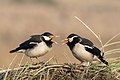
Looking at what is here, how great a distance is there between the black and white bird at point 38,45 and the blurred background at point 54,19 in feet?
20.6

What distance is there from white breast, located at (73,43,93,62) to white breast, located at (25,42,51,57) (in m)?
0.56

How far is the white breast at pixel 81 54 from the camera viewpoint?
7505 millimetres

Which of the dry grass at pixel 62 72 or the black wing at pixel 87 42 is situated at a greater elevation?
the dry grass at pixel 62 72

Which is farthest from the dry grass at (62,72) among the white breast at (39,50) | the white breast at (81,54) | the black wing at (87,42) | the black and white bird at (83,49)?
the white breast at (39,50)

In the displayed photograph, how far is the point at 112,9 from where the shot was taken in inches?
1050

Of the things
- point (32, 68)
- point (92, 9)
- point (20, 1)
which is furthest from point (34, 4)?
point (32, 68)

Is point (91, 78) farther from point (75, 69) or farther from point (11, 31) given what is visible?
point (11, 31)

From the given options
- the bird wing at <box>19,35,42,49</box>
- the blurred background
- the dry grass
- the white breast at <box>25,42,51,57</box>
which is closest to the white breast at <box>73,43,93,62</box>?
the white breast at <box>25,42,51,57</box>

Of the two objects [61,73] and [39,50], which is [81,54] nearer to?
[39,50]

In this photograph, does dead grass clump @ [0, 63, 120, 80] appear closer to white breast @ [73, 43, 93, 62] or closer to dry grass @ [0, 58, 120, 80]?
dry grass @ [0, 58, 120, 80]

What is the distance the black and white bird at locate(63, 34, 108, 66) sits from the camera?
747 centimetres

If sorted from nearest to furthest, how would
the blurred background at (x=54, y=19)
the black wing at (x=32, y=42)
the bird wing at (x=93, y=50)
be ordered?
the bird wing at (x=93, y=50) < the black wing at (x=32, y=42) < the blurred background at (x=54, y=19)

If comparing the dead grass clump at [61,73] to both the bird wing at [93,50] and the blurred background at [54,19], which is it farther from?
the blurred background at [54,19]

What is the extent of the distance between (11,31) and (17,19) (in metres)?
2.68
